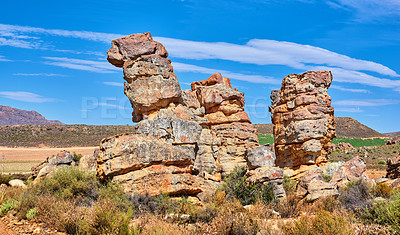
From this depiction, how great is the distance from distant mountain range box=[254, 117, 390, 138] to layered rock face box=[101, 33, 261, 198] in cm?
6734

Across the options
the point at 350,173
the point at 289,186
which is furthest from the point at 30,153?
the point at 350,173

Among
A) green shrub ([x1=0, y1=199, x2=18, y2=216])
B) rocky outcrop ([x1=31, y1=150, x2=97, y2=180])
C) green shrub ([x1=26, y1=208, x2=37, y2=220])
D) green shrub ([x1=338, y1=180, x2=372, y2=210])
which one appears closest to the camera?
green shrub ([x1=26, y1=208, x2=37, y2=220])

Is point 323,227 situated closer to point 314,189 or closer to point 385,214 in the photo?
point 385,214

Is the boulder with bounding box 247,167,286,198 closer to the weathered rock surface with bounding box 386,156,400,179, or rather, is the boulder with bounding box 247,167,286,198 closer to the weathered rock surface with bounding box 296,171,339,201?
the weathered rock surface with bounding box 296,171,339,201

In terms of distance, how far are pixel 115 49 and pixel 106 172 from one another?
585 cm

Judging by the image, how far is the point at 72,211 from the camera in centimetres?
921

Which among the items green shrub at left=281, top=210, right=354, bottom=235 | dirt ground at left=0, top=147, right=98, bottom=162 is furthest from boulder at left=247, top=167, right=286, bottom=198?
dirt ground at left=0, top=147, right=98, bottom=162

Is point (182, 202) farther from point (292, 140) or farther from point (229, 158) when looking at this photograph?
point (292, 140)

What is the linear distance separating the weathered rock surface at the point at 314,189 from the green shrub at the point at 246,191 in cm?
105

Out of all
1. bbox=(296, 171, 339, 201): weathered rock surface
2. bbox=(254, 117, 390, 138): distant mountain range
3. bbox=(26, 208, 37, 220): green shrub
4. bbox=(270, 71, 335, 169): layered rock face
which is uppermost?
bbox=(254, 117, 390, 138): distant mountain range

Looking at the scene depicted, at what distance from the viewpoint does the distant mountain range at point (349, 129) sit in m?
84.0

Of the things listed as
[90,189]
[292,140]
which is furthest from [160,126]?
[292,140]

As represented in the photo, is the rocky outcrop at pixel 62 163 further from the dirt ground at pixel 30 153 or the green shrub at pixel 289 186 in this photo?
the dirt ground at pixel 30 153

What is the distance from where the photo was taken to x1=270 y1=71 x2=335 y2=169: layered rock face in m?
15.8
